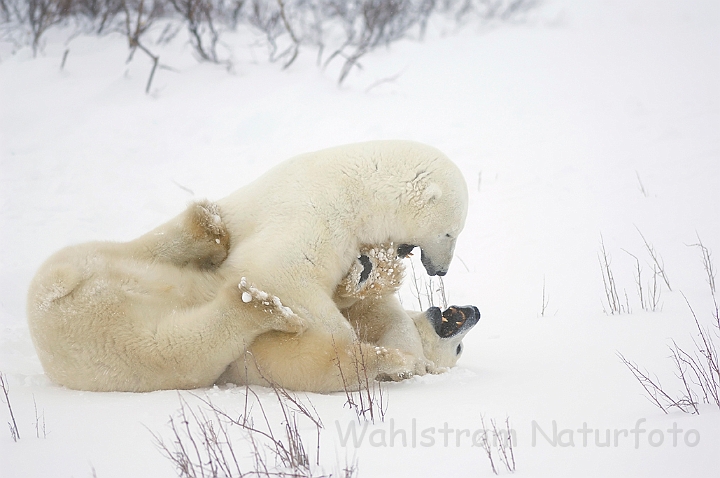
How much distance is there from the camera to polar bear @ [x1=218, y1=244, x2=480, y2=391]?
409 centimetres

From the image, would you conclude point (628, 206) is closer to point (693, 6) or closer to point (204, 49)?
point (204, 49)

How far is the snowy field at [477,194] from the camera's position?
2.69 m

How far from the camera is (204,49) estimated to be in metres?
13.2

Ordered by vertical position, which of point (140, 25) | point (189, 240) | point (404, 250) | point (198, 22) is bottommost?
point (404, 250)

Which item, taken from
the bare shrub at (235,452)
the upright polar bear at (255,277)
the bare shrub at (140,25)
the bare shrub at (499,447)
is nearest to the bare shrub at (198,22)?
the bare shrub at (140,25)

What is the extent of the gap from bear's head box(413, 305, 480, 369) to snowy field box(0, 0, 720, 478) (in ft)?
0.96

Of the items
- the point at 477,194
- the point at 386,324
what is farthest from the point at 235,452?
the point at 477,194

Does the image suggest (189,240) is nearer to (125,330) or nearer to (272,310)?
(125,330)

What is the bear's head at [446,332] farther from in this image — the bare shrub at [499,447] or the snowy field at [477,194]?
the bare shrub at [499,447]

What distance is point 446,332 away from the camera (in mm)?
4410

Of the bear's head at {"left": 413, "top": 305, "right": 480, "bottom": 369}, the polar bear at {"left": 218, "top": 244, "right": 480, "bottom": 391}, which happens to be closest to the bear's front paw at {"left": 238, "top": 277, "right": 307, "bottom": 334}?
the polar bear at {"left": 218, "top": 244, "right": 480, "bottom": 391}

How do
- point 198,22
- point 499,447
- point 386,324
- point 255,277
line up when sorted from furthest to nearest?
1. point 198,22
2. point 386,324
3. point 255,277
4. point 499,447

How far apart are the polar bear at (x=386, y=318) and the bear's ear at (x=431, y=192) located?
1.28 ft

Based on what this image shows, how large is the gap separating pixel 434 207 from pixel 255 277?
122cm
